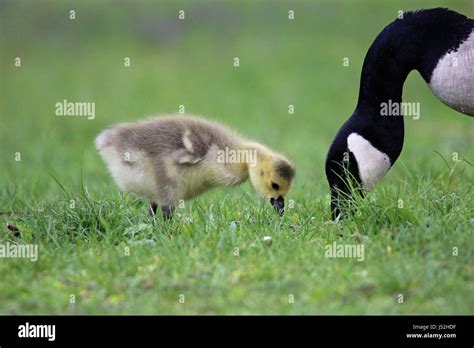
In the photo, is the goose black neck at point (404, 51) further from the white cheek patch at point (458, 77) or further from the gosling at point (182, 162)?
the gosling at point (182, 162)

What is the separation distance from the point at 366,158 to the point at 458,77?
1.00m

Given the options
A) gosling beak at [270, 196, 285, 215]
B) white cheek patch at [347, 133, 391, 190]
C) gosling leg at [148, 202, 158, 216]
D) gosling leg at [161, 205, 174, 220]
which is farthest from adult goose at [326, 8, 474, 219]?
gosling leg at [148, 202, 158, 216]

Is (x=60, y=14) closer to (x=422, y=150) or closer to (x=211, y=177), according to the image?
(x=422, y=150)

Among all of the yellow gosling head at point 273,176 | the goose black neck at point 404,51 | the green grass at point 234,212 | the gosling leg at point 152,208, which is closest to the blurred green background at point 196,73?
the green grass at point 234,212

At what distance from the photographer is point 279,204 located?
7.04 metres

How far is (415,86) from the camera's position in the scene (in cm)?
1820

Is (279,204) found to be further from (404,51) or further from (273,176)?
(404,51)

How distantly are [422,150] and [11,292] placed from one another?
7.61 metres

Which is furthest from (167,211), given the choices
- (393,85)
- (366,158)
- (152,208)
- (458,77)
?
(458,77)

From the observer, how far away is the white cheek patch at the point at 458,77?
20.5 feet

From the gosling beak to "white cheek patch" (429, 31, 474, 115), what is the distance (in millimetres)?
1718

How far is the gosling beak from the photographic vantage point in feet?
22.7

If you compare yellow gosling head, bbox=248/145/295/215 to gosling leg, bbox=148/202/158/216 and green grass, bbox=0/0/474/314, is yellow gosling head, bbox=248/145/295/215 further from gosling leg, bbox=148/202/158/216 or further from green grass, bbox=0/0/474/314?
gosling leg, bbox=148/202/158/216
